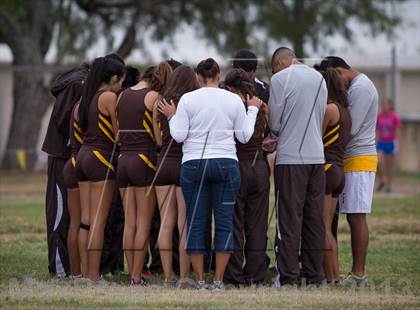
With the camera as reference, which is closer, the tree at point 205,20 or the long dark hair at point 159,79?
the long dark hair at point 159,79

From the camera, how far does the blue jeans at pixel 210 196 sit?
30.5 ft

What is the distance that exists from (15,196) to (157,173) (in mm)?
12379

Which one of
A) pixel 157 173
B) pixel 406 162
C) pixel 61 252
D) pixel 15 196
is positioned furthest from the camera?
pixel 406 162

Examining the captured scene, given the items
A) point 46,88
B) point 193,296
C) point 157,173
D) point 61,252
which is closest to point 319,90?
point 157,173

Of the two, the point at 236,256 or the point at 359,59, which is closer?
the point at 236,256

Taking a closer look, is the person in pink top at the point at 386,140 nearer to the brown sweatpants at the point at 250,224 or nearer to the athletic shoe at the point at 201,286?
the brown sweatpants at the point at 250,224

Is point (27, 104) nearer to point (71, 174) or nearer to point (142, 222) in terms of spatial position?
point (71, 174)

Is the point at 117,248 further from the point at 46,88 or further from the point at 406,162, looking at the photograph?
the point at 406,162

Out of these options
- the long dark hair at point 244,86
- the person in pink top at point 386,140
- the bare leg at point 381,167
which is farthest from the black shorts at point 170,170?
the bare leg at point 381,167

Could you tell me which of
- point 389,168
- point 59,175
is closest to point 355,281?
point 59,175

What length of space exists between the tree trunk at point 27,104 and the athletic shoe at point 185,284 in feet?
63.1

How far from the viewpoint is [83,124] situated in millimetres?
9961

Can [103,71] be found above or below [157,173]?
above

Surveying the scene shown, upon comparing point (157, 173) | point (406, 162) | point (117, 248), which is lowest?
point (406, 162)
